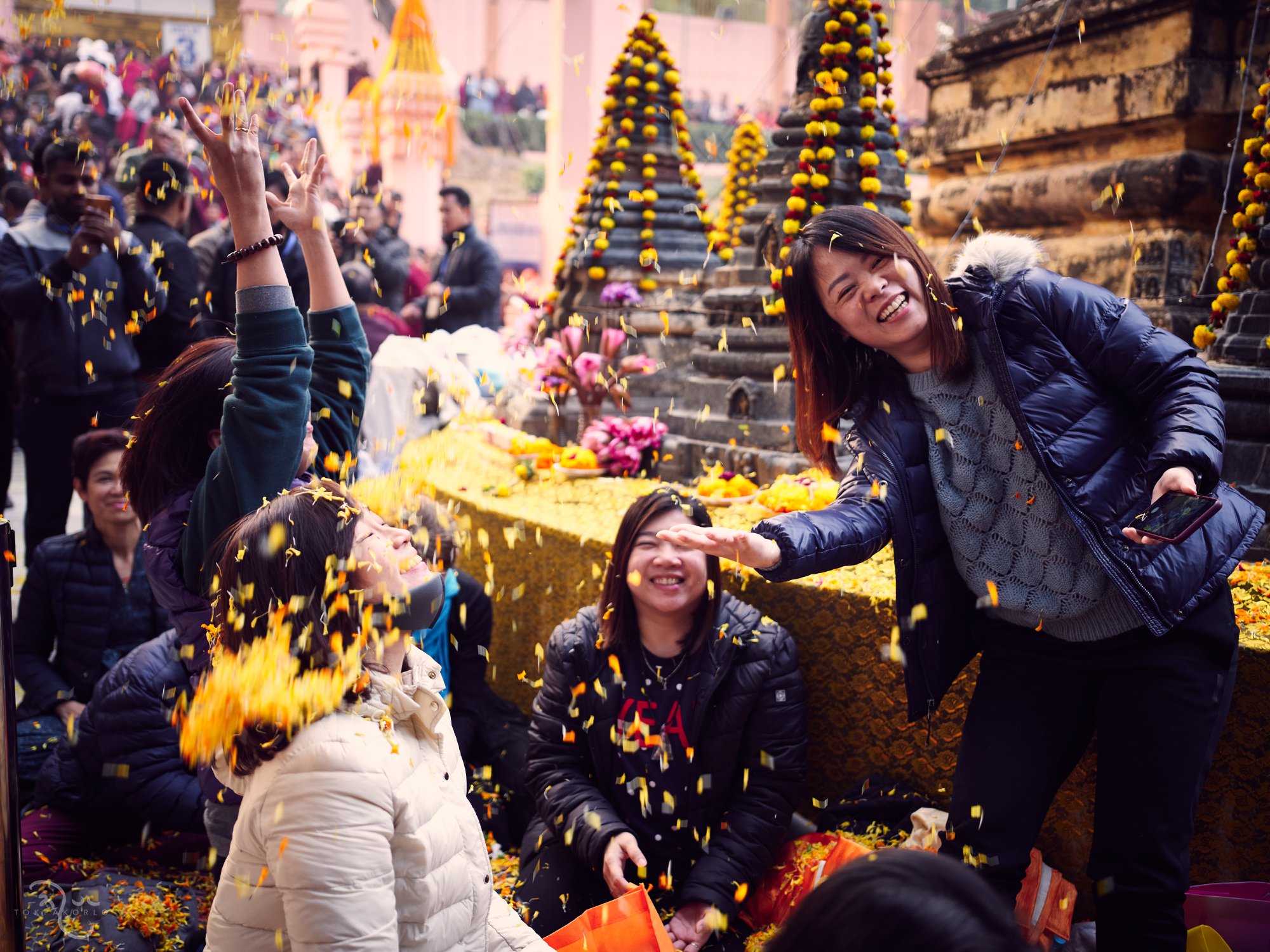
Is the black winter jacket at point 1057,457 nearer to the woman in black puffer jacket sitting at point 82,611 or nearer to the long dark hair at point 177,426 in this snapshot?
the long dark hair at point 177,426

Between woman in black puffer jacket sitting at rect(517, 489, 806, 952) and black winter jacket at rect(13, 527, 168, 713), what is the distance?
141 centimetres

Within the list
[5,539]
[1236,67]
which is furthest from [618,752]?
[1236,67]

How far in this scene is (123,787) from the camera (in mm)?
2729

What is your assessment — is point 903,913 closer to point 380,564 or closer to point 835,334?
point 380,564

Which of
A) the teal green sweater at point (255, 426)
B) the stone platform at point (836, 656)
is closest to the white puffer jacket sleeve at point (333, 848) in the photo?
the teal green sweater at point (255, 426)

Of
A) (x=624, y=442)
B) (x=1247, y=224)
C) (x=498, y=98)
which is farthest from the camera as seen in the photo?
(x=498, y=98)

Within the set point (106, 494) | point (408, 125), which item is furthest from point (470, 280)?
point (408, 125)

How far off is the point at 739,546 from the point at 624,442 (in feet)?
7.93

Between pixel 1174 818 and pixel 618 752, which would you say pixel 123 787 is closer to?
pixel 618 752

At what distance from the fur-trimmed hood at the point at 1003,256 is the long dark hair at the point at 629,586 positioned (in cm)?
88

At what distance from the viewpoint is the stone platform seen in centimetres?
216

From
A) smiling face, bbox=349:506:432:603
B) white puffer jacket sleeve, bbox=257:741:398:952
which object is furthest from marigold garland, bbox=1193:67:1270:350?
white puffer jacket sleeve, bbox=257:741:398:952

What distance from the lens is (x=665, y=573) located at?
2.52 metres

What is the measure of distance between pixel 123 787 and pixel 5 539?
4.21 ft
